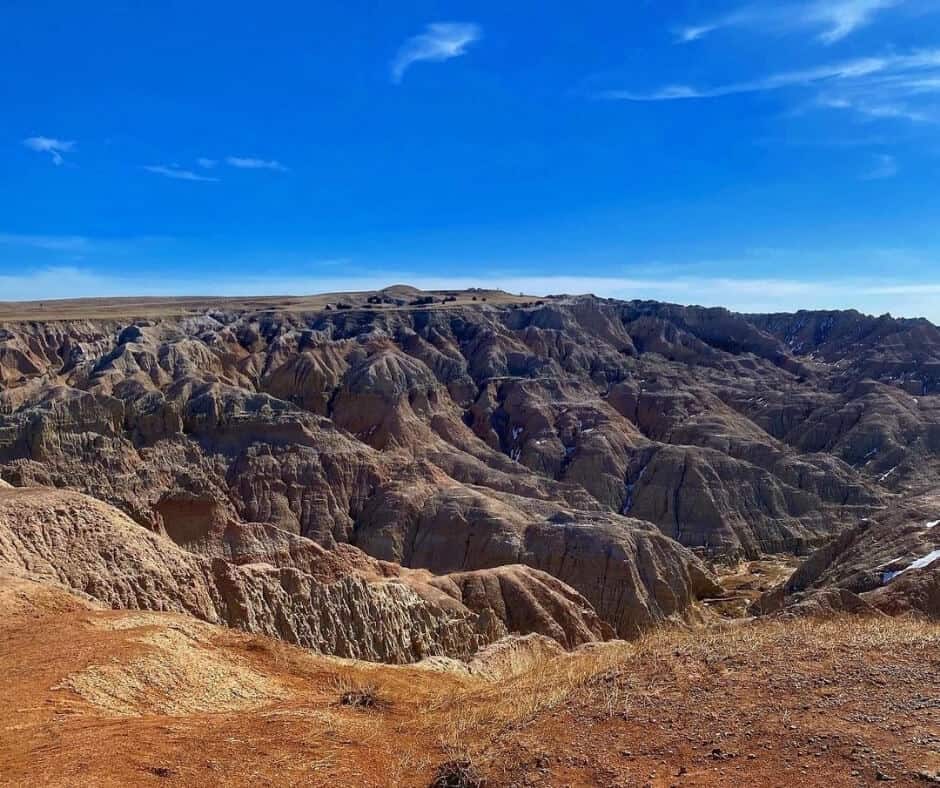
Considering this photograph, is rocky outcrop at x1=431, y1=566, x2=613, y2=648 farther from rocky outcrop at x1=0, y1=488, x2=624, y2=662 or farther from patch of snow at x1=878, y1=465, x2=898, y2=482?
patch of snow at x1=878, y1=465, x2=898, y2=482

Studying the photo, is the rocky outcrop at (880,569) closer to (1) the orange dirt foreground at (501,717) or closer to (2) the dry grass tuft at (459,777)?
(1) the orange dirt foreground at (501,717)

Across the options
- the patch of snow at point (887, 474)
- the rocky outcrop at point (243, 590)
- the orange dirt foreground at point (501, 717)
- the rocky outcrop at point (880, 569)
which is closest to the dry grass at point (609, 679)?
the orange dirt foreground at point (501, 717)

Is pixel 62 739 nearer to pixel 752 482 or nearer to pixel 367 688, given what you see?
pixel 367 688

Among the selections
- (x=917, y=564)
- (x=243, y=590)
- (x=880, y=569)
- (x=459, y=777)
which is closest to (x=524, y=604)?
(x=243, y=590)

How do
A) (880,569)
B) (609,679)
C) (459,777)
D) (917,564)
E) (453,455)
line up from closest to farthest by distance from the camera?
(459,777)
(609,679)
(917,564)
(880,569)
(453,455)

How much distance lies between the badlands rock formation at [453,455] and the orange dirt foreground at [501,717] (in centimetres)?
850

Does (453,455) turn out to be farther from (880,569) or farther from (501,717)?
(501,717)

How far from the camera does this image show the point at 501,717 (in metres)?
11.2

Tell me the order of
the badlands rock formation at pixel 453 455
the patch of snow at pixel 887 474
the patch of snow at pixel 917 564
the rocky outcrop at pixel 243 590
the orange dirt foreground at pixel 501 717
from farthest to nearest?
1. the patch of snow at pixel 887 474
2. the badlands rock formation at pixel 453 455
3. the patch of snow at pixel 917 564
4. the rocky outcrop at pixel 243 590
5. the orange dirt foreground at pixel 501 717

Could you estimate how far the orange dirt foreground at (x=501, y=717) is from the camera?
9.02m

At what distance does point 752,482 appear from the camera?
228 feet

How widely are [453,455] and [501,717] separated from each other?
203ft

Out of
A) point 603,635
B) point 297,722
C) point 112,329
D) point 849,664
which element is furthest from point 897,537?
point 112,329

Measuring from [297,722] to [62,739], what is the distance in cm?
301
